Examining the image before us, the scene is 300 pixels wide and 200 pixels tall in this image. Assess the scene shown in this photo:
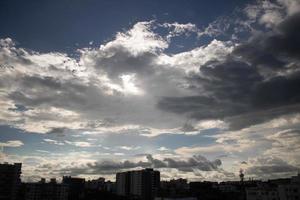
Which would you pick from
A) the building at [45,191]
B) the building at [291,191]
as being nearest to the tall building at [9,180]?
the building at [45,191]

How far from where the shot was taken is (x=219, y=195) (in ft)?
623

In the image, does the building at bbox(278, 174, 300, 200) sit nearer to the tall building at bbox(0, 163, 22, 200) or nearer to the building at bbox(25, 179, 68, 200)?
the tall building at bbox(0, 163, 22, 200)

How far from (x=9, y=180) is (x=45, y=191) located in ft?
111

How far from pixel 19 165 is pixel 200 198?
107 meters

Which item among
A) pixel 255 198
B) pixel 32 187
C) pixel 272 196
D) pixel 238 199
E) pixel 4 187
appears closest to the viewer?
pixel 272 196

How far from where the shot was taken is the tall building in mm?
130375

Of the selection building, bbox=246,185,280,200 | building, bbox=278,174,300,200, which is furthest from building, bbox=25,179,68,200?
building, bbox=278,174,300,200

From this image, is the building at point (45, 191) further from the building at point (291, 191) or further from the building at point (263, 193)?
the building at point (291, 191)

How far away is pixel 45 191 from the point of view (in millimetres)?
163000

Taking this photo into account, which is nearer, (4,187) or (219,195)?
(4,187)

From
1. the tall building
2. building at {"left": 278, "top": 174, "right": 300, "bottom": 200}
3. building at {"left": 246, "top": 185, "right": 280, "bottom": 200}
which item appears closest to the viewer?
building at {"left": 278, "top": 174, "right": 300, "bottom": 200}

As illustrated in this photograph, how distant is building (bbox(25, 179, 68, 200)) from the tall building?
24.5 m

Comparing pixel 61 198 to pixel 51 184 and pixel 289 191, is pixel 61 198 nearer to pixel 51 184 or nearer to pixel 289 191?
pixel 51 184

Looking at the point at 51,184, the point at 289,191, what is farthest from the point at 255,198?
the point at 51,184
